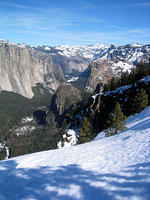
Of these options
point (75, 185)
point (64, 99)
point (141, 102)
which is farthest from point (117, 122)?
point (64, 99)

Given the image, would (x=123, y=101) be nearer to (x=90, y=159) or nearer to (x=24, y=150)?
(x=90, y=159)

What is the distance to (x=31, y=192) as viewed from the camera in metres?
8.86

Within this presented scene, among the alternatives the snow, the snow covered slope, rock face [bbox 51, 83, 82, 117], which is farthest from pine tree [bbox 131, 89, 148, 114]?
rock face [bbox 51, 83, 82, 117]

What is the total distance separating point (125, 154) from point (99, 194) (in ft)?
18.0

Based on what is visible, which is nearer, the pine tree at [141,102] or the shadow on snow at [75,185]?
the shadow on snow at [75,185]

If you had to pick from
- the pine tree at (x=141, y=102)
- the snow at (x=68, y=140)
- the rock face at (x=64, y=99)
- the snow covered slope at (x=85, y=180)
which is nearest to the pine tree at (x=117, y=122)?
the pine tree at (x=141, y=102)

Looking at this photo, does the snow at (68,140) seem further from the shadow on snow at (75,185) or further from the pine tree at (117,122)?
the shadow on snow at (75,185)

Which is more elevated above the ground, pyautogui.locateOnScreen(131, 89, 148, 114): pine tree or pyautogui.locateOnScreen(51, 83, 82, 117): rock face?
pyautogui.locateOnScreen(131, 89, 148, 114): pine tree

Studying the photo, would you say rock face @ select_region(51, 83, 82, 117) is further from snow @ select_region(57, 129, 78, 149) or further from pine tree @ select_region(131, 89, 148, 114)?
pine tree @ select_region(131, 89, 148, 114)

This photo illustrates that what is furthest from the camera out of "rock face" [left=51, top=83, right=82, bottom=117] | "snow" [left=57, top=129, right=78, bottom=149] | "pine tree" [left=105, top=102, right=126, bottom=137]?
"rock face" [left=51, top=83, right=82, bottom=117]

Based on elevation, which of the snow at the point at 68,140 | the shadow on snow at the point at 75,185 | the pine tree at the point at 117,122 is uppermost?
the shadow on snow at the point at 75,185

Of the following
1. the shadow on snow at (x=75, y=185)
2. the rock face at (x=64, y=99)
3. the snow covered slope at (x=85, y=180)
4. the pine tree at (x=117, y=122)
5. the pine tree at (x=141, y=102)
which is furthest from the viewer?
the rock face at (x=64, y=99)

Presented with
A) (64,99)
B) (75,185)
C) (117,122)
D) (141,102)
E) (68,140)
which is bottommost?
(68,140)

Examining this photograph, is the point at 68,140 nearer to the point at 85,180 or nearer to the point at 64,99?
the point at 85,180
